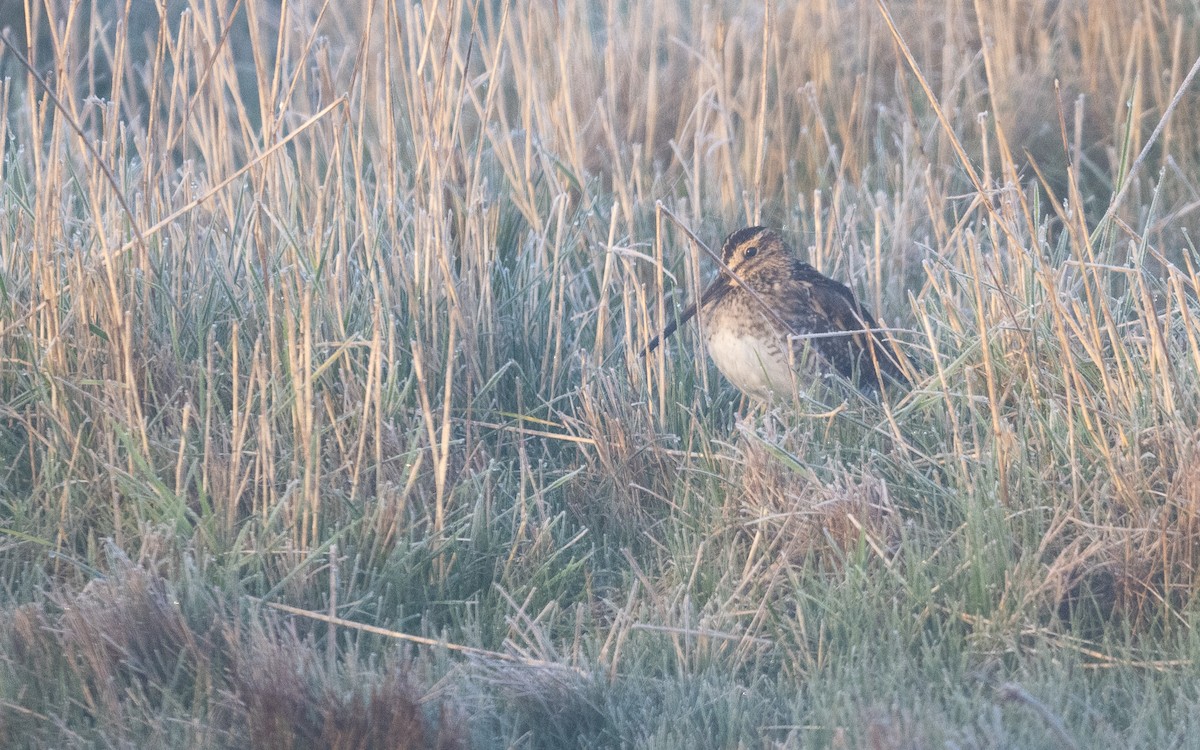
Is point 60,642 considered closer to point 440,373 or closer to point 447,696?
point 447,696

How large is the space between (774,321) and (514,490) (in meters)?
0.97

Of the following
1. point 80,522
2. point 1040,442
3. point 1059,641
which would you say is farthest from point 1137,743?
point 80,522

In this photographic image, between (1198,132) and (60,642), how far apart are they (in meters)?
4.50

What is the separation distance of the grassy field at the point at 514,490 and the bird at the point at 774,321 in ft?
0.37

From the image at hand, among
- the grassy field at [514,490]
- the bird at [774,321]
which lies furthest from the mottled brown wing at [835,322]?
the grassy field at [514,490]

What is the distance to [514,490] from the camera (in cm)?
317

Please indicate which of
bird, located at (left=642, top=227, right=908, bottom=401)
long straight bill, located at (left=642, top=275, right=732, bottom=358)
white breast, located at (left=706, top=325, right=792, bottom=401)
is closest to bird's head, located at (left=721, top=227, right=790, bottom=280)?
bird, located at (left=642, top=227, right=908, bottom=401)

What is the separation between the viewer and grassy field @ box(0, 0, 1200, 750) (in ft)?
7.82

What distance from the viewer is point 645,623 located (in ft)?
8.73

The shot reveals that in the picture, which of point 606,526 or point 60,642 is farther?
point 606,526

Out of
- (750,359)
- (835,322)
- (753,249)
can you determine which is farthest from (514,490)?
(753,249)

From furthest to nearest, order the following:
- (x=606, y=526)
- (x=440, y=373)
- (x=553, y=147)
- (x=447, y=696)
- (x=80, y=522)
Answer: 1. (x=553, y=147)
2. (x=440, y=373)
3. (x=606, y=526)
4. (x=80, y=522)
5. (x=447, y=696)

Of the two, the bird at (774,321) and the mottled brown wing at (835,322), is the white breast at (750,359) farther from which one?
the mottled brown wing at (835,322)

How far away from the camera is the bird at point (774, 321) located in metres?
3.74
